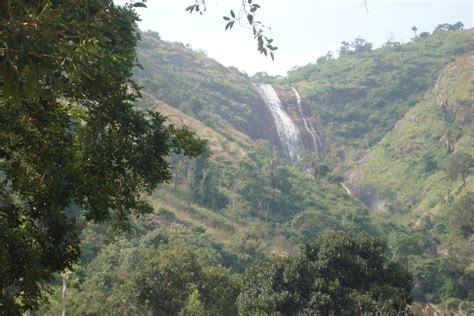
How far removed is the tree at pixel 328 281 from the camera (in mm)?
19938

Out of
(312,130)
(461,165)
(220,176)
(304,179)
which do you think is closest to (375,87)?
(312,130)

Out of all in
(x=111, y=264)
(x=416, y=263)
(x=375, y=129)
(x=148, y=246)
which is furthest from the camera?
(x=375, y=129)

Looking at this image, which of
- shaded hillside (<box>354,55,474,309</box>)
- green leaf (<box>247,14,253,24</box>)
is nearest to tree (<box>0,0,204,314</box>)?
green leaf (<box>247,14,253,24</box>)

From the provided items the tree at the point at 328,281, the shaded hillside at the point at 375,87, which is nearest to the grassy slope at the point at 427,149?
the shaded hillside at the point at 375,87

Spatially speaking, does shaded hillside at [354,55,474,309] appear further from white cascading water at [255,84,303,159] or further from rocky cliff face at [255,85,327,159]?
white cascading water at [255,84,303,159]

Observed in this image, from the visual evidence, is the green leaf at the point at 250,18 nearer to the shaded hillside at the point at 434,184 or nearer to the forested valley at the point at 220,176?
the forested valley at the point at 220,176

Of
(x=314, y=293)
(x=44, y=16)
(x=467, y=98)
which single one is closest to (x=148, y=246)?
(x=314, y=293)

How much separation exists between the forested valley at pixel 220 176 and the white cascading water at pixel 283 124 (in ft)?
1.07

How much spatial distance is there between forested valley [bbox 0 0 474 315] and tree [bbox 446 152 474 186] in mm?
340

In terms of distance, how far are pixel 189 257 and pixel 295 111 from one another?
7743 cm

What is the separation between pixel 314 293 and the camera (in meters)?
20.4

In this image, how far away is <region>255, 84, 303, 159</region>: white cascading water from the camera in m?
87.6

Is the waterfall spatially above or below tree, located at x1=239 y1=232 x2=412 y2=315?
above

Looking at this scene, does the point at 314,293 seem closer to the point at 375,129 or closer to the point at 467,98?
the point at 467,98
